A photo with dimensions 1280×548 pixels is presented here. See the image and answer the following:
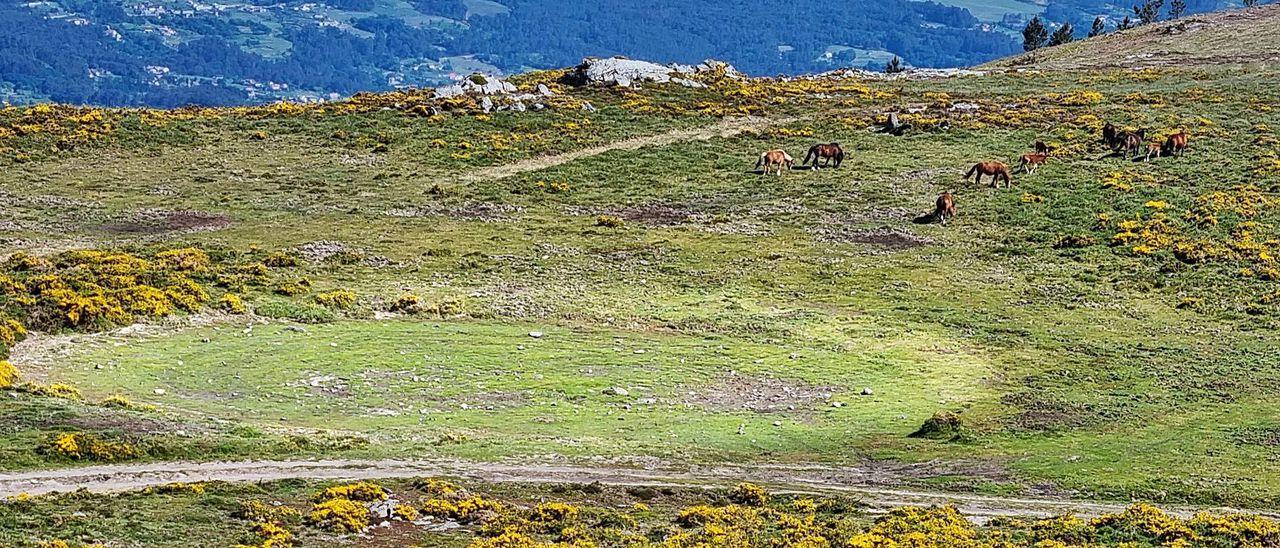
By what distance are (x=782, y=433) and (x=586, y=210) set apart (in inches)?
1183

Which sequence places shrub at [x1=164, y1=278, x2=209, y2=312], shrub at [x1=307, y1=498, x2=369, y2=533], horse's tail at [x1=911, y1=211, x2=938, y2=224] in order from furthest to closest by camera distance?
horse's tail at [x1=911, y1=211, x2=938, y2=224] → shrub at [x1=164, y1=278, x2=209, y2=312] → shrub at [x1=307, y1=498, x2=369, y2=533]

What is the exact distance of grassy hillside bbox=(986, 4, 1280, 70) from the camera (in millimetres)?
104312

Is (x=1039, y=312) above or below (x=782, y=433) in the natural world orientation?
above

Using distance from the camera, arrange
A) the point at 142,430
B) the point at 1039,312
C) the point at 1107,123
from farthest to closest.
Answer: the point at 1107,123, the point at 1039,312, the point at 142,430

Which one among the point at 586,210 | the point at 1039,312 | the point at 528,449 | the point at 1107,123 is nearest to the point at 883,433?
the point at 528,449

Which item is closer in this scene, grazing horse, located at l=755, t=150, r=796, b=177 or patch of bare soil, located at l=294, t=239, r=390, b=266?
patch of bare soil, located at l=294, t=239, r=390, b=266

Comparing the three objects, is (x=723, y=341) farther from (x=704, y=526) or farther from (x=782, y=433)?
(x=704, y=526)

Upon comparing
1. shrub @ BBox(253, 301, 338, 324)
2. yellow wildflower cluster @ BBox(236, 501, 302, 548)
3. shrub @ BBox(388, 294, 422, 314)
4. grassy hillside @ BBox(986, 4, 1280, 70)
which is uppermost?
grassy hillside @ BBox(986, 4, 1280, 70)

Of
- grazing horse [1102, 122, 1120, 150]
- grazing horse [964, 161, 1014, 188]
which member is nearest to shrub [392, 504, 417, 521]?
grazing horse [964, 161, 1014, 188]

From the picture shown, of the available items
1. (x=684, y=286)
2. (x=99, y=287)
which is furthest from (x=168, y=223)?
(x=684, y=286)

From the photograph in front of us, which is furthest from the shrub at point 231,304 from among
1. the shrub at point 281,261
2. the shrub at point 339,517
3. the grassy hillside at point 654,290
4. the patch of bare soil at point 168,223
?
the shrub at point 339,517

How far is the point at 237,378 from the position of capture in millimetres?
34156

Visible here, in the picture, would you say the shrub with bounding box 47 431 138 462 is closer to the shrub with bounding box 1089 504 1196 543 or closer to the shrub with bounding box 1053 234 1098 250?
the shrub with bounding box 1089 504 1196 543

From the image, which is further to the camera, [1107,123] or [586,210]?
[1107,123]
